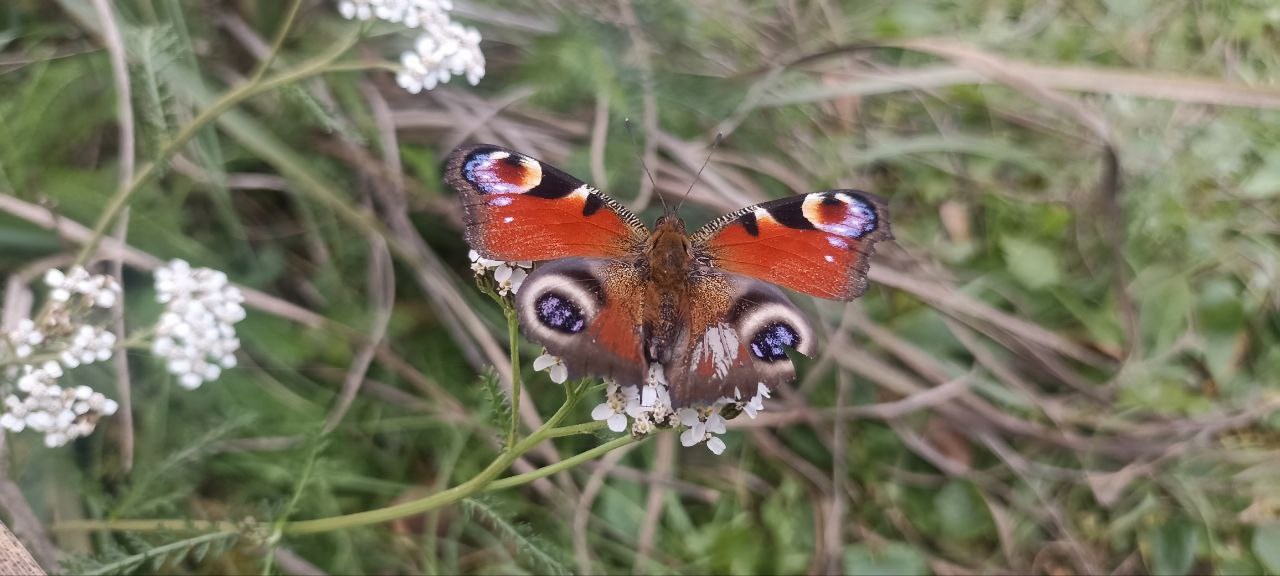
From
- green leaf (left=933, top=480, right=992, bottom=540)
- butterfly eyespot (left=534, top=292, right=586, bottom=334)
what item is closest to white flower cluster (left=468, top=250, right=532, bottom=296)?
butterfly eyespot (left=534, top=292, right=586, bottom=334)

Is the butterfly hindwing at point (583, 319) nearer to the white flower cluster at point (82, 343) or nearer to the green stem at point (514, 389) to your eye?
the green stem at point (514, 389)

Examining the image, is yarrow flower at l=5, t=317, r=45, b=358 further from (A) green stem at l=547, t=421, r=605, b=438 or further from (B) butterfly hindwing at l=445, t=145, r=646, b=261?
(A) green stem at l=547, t=421, r=605, b=438

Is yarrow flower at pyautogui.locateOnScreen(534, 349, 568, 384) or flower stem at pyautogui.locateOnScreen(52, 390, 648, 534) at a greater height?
yarrow flower at pyautogui.locateOnScreen(534, 349, 568, 384)

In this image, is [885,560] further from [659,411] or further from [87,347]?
[87,347]

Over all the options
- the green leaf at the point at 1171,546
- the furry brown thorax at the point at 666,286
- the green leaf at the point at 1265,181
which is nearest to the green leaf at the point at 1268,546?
the green leaf at the point at 1171,546

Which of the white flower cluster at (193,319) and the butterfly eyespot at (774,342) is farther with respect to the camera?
the white flower cluster at (193,319)

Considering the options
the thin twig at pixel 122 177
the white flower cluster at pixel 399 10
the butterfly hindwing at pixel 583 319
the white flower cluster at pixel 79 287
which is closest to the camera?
the butterfly hindwing at pixel 583 319
